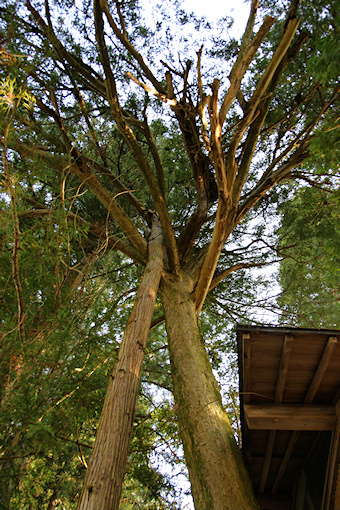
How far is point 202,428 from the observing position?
249 cm

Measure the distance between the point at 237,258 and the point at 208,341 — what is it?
1.76 metres

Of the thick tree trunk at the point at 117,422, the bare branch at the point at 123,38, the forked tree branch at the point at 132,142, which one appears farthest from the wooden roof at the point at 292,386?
the bare branch at the point at 123,38

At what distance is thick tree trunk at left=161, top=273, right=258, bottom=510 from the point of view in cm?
208

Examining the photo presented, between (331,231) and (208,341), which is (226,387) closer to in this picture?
(208,341)

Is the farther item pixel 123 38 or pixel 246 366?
pixel 123 38

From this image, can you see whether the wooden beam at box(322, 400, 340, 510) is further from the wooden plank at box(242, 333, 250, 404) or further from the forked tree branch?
the forked tree branch

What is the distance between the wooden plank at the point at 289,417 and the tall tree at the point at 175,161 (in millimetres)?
395

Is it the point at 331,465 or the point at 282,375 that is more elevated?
the point at 282,375

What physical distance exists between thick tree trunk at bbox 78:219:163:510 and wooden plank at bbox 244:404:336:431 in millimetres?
1185

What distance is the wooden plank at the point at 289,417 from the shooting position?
2.87 meters

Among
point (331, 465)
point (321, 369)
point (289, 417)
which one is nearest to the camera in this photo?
point (321, 369)

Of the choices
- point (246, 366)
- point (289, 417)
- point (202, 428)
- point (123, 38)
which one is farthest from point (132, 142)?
point (289, 417)

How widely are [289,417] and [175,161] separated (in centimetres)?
484

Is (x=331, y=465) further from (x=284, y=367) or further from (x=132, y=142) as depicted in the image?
(x=132, y=142)
